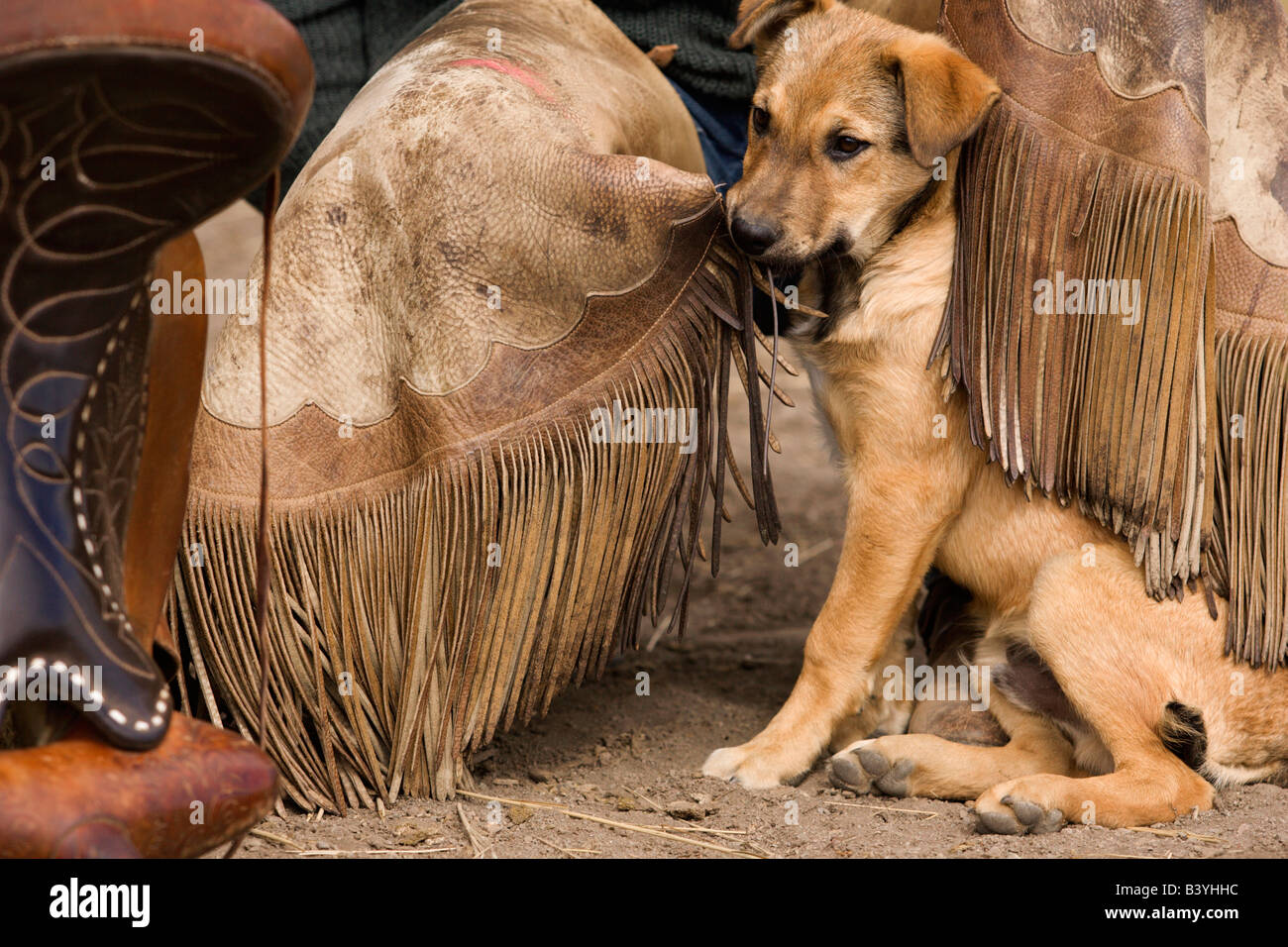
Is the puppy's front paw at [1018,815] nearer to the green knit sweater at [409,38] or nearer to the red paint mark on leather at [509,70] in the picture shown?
the red paint mark on leather at [509,70]

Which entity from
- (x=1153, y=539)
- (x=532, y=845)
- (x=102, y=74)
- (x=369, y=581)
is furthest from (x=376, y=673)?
(x=1153, y=539)

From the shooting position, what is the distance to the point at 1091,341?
2332mm

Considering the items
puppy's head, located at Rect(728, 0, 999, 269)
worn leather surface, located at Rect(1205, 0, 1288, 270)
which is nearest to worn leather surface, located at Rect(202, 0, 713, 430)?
puppy's head, located at Rect(728, 0, 999, 269)

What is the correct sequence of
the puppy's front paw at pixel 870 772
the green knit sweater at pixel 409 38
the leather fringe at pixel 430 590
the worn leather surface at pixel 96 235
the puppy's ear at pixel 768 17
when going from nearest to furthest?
the worn leather surface at pixel 96 235 → the leather fringe at pixel 430 590 → the puppy's front paw at pixel 870 772 → the puppy's ear at pixel 768 17 → the green knit sweater at pixel 409 38

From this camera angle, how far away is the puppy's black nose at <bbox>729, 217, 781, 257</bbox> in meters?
2.33

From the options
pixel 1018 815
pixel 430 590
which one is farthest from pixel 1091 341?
pixel 430 590

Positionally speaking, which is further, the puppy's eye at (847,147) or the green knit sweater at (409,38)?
the green knit sweater at (409,38)

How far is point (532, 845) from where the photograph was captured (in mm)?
2104

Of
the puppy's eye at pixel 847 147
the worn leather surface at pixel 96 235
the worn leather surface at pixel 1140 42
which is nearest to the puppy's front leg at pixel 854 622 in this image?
the puppy's eye at pixel 847 147

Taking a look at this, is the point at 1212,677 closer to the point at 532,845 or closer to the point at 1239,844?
the point at 1239,844

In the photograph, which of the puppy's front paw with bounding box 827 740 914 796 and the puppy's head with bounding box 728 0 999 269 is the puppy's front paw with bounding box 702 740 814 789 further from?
the puppy's head with bounding box 728 0 999 269

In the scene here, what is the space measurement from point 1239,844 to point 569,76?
75.7 inches

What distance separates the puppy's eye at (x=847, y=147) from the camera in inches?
97.2

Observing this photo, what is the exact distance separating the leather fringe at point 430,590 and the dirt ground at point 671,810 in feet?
0.47
